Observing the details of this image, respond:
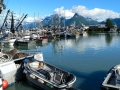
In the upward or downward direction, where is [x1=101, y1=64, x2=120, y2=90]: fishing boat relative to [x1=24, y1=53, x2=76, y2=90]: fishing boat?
upward

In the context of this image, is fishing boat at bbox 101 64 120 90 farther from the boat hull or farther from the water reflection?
the water reflection

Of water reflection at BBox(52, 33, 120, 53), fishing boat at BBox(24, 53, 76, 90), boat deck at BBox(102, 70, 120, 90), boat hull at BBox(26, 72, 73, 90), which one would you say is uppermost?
boat deck at BBox(102, 70, 120, 90)

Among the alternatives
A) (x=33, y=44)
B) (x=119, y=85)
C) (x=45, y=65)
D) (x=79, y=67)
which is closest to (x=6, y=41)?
(x=33, y=44)

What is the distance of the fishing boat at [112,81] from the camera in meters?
11.1

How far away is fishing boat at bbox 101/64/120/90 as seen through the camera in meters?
11.1

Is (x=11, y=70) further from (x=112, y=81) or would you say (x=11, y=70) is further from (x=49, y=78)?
(x=112, y=81)

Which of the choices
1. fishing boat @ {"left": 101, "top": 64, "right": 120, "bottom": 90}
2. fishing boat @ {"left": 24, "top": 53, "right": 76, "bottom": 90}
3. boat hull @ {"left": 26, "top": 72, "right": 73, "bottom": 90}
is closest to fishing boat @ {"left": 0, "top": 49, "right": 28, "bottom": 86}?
fishing boat @ {"left": 24, "top": 53, "right": 76, "bottom": 90}

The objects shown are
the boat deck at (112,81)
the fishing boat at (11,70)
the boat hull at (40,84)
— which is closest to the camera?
the boat deck at (112,81)

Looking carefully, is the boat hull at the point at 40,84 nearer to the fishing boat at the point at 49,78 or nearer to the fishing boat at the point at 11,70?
the fishing boat at the point at 49,78

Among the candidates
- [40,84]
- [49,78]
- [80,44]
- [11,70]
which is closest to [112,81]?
[49,78]

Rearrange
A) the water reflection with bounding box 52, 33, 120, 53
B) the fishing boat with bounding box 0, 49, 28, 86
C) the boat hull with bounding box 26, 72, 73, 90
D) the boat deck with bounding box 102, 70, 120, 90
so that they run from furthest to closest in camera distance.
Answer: the water reflection with bounding box 52, 33, 120, 53, the fishing boat with bounding box 0, 49, 28, 86, the boat hull with bounding box 26, 72, 73, 90, the boat deck with bounding box 102, 70, 120, 90

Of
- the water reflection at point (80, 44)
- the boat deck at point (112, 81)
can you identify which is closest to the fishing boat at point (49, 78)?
the boat deck at point (112, 81)

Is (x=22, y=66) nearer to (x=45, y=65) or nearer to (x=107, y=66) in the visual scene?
(x=45, y=65)

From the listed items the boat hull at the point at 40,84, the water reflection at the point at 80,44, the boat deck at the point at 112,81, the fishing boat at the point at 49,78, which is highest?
the boat deck at the point at 112,81
